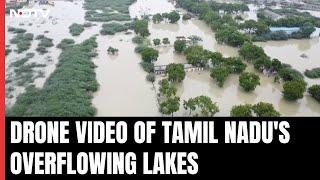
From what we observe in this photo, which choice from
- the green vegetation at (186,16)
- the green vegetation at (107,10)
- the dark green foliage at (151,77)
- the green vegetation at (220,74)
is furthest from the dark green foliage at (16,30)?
the green vegetation at (220,74)

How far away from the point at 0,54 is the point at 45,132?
690 cm

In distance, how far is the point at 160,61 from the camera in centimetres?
2852

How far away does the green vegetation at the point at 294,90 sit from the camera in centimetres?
2231

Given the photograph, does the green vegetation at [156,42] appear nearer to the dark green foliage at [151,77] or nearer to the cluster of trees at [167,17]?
the dark green foliage at [151,77]

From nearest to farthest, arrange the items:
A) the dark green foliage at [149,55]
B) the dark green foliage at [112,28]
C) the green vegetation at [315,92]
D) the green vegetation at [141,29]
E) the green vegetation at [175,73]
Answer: the green vegetation at [315,92]
the green vegetation at [175,73]
the dark green foliage at [149,55]
the green vegetation at [141,29]
the dark green foliage at [112,28]

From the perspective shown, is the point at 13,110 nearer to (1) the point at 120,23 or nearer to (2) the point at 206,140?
(2) the point at 206,140

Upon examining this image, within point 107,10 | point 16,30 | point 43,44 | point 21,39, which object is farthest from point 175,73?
point 107,10

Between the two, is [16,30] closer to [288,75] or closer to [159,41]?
[159,41]

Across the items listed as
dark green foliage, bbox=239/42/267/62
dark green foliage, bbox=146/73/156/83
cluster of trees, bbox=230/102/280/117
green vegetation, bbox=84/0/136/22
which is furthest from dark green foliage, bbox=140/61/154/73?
green vegetation, bbox=84/0/136/22

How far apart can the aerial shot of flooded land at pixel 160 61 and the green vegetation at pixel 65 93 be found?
57 millimetres

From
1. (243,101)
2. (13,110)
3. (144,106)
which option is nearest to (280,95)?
(243,101)

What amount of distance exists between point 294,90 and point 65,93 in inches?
476

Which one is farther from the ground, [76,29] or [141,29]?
[141,29]

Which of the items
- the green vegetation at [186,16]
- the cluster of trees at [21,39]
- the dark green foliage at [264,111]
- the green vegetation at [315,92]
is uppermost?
the green vegetation at [186,16]
